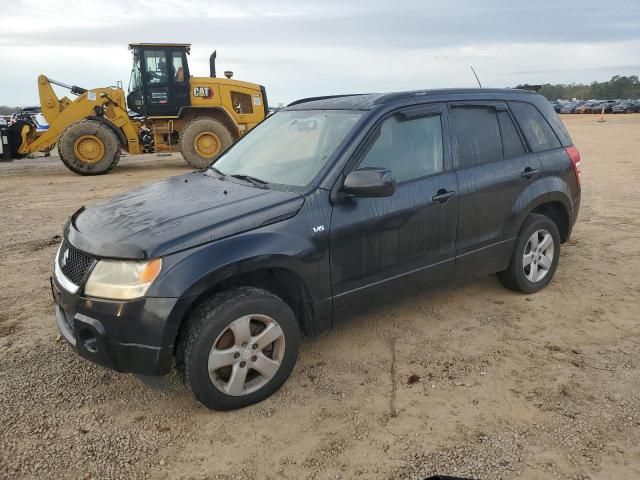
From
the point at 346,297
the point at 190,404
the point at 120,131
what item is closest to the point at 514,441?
the point at 346,297

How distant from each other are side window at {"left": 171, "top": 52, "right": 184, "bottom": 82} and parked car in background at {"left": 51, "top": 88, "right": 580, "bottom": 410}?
9.69 metres

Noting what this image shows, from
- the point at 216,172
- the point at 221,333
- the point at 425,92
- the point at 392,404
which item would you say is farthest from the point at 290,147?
the point at 392,404

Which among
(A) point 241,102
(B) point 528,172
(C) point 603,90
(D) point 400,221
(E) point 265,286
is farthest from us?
(C) point 603,90

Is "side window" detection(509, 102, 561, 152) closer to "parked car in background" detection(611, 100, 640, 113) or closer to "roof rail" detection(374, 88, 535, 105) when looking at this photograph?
"roof rail" detection(374, 88, 535, 105)

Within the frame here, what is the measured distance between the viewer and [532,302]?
4.33 m

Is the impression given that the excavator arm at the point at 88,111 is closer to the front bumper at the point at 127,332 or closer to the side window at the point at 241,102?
the side window at the point at 241,102

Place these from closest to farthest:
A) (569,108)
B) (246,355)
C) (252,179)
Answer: (246,355) < (252,179) < (569,108)

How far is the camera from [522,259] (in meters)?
4.29

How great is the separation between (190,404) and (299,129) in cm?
210

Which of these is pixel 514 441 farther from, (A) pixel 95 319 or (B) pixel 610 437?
(A) pixel 95 319

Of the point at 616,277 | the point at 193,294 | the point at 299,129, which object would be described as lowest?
the point at 616,277

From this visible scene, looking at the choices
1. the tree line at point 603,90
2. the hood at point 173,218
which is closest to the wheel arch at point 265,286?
the hood at point 173,218

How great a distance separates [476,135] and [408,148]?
0.73 meters

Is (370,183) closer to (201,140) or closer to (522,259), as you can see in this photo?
(522,259)
